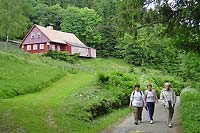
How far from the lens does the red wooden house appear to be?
72750 millimetres

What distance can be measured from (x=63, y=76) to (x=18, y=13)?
30.9m

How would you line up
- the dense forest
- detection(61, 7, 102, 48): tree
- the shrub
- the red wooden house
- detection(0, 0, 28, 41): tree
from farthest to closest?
detection(61, 7, 102, 48): tree < the red wooden house < detection(0, 0, 28, 41): tree < the shrub < the dense forest

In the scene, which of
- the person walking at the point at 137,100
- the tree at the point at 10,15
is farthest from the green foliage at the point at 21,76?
the tree at the point at 10,15

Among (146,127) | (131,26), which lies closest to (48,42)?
(146,127)

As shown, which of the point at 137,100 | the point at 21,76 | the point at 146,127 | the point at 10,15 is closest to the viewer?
the point at 146,127

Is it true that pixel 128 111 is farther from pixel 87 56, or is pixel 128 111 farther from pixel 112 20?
pixel 87 56

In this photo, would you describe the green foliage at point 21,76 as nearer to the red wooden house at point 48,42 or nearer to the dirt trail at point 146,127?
the dirt trail at point 146,127

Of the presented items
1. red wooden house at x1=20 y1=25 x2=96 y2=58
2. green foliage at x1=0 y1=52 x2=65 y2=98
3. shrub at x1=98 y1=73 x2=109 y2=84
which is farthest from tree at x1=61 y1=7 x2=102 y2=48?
shrub at x1=98 y1=73 x2=109 y2=84

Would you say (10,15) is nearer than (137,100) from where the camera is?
No

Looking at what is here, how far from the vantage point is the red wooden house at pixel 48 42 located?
72.8 meters

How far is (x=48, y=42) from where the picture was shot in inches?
2832

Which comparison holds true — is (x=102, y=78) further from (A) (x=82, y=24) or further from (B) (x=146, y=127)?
(A) (x=82, y=24)

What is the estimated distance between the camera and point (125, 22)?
1316 centimetres

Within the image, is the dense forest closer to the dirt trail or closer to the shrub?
the dirt trail
